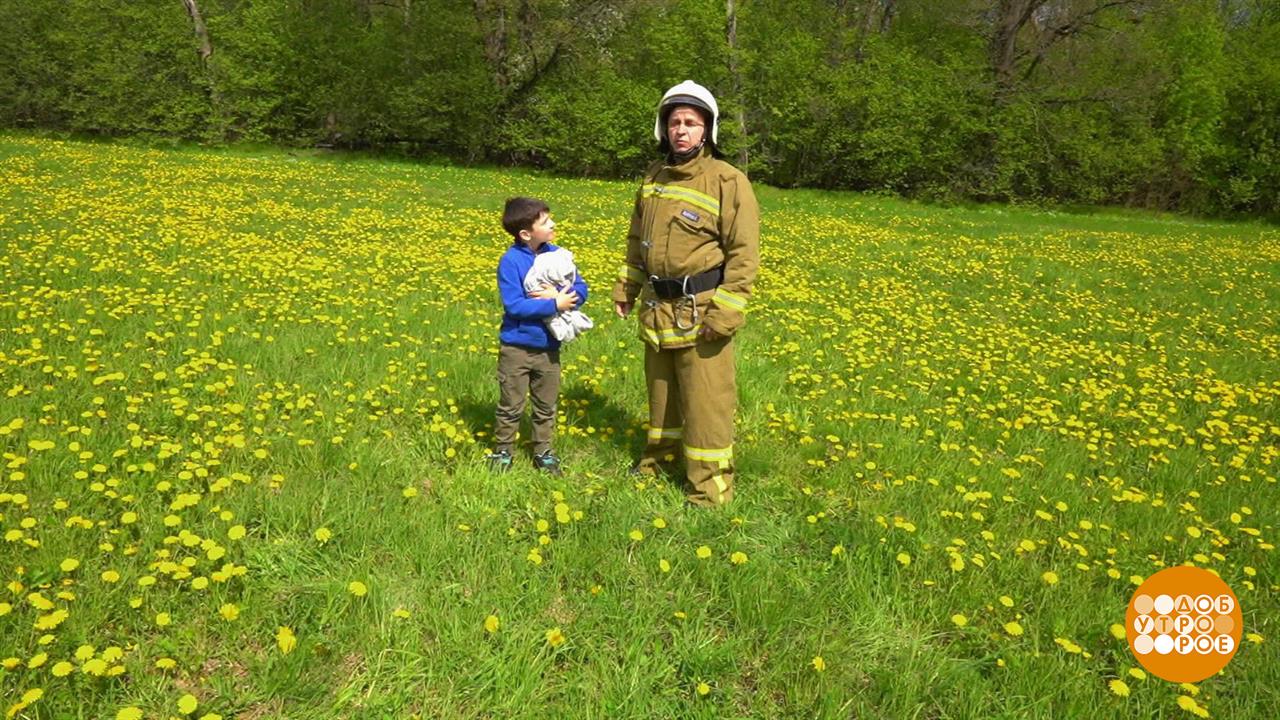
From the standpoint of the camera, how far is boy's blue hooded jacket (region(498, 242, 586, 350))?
3.89 m

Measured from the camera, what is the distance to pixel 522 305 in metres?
3.88

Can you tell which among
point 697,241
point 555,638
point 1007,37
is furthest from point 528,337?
point 1007,37

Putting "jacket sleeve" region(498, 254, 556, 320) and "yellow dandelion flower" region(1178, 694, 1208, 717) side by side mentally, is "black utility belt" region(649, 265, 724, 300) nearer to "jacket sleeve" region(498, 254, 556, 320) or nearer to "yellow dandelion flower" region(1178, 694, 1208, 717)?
"jacket sleeve" region(498, 254, 556, 320)

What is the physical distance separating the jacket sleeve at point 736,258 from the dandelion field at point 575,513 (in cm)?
115

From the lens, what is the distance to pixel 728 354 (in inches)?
155

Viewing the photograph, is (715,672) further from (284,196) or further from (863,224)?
(863,224)

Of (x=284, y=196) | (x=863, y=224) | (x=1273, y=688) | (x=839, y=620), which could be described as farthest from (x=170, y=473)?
(x=863, y=224)

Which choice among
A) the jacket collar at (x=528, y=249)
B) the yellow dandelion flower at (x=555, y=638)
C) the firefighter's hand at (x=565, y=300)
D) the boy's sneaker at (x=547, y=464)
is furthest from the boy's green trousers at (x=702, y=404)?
the yellow dandelion flower at (x=555, y=638)

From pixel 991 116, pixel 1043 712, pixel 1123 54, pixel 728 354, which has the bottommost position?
pixel 1043 712

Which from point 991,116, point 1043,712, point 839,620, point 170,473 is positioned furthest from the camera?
point 991,116

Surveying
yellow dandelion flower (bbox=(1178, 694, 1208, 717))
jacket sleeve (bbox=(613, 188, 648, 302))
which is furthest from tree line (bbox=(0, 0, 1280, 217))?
yellow dandelion flower (bbox=(1178, 694, 1208, 717))

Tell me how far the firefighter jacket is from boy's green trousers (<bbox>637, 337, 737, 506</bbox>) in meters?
0.16

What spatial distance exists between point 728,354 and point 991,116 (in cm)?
2708

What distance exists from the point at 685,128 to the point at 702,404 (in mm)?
1504
